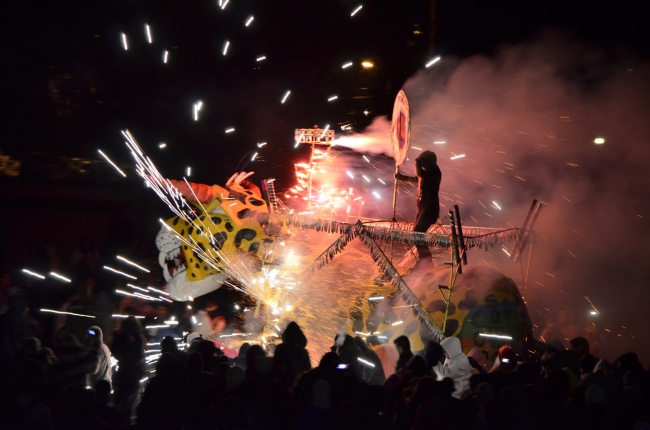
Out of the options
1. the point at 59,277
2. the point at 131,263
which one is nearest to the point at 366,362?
the point at 59,277

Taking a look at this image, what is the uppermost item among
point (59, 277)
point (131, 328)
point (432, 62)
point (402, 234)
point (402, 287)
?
point (432, 62)

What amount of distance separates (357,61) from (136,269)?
6.17 metres

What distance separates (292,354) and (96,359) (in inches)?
74.0

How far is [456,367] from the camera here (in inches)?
251

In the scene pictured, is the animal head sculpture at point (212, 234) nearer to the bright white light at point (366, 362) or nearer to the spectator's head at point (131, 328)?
the spectator's head at point (131, 328)

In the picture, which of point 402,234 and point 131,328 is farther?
point 402,234

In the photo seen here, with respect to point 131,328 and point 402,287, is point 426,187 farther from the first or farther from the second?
point 131,328

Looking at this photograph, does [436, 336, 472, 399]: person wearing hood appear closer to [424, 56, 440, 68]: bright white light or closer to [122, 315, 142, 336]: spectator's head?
[122, 315, 142, 336]: spectator's head

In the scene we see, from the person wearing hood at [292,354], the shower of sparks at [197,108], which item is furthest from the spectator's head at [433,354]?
the shower of sparks at [197,108]

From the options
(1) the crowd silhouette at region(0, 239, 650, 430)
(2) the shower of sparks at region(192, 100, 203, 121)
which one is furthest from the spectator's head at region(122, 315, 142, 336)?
A: (2) the shower of sparks at region(192, 100, 203, 121)

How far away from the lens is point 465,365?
251 inches

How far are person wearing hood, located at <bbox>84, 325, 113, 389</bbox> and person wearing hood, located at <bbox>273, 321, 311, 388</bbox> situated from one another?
1750 mm

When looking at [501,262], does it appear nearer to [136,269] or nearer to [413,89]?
[413,89]

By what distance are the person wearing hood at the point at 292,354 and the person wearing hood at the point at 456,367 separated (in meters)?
1.32
